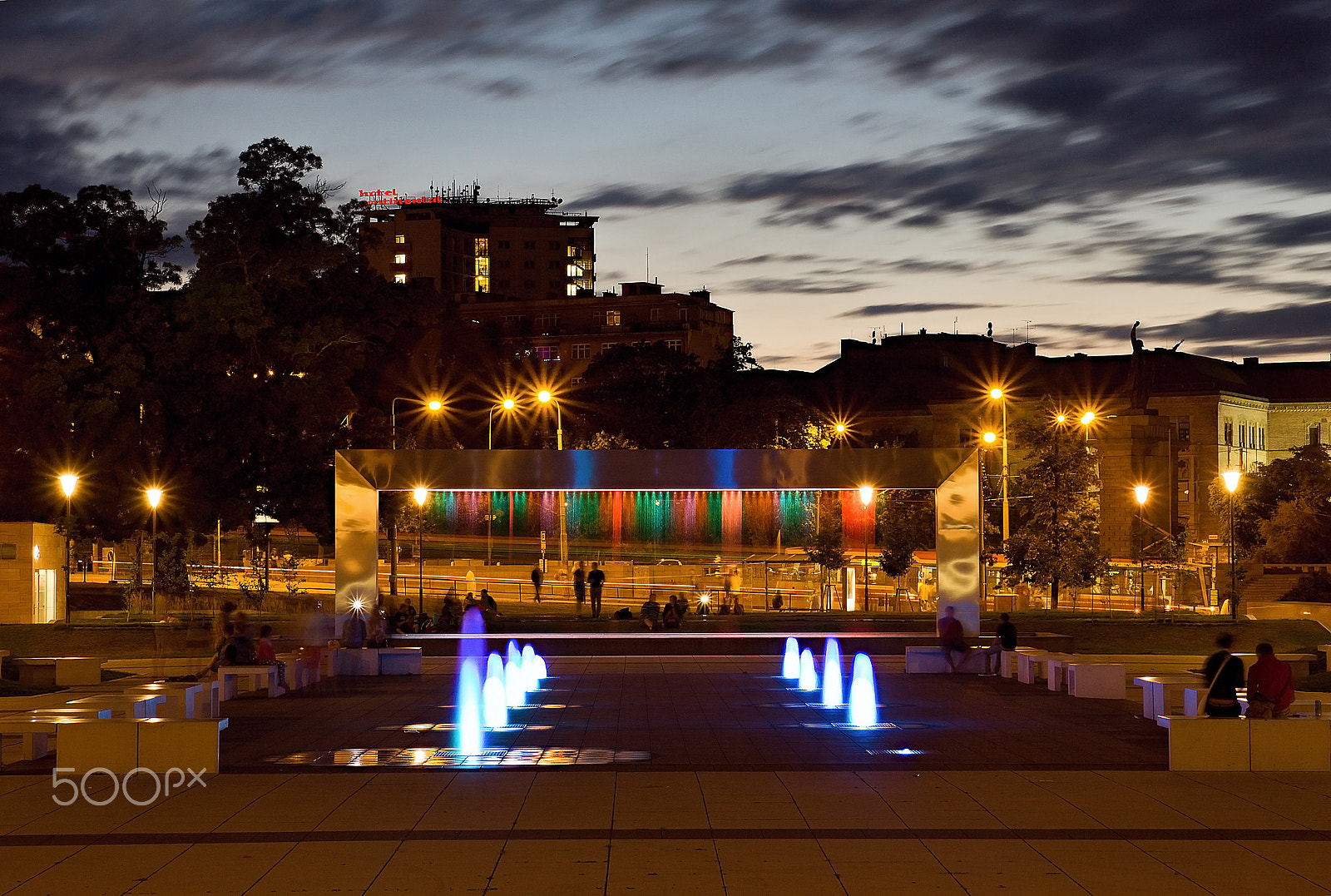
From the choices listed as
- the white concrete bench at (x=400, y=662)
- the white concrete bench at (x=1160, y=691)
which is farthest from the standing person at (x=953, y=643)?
the white concrete bench at (x=400, y=662)

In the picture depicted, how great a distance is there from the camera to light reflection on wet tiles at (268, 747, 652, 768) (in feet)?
50.4

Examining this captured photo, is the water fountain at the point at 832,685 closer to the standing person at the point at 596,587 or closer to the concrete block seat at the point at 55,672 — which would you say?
the concrete block seat at the point at 55,672

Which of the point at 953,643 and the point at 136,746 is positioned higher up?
the point at 136,746

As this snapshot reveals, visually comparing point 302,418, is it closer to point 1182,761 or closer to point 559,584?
point 559,584

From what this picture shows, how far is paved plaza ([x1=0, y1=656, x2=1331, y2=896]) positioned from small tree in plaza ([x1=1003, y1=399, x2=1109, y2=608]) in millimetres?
29433

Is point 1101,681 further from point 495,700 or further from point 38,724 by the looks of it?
point 38,724

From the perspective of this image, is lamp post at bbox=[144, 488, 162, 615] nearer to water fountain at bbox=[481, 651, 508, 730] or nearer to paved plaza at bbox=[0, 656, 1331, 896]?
water fountain at bbox=[481, 651, 508, 730]

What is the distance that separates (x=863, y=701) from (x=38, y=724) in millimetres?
10505

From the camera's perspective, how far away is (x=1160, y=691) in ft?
62.0

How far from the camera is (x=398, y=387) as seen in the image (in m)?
62.9

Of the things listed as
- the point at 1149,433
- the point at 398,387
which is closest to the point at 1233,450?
the point at 1149,433

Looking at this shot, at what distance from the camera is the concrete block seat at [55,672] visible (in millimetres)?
25609

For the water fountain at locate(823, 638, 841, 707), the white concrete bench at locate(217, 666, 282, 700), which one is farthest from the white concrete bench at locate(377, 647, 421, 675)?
the water fountain at locate(823, 638, 841, 707)

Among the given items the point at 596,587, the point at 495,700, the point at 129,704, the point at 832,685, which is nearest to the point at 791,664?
the point at 832,685
